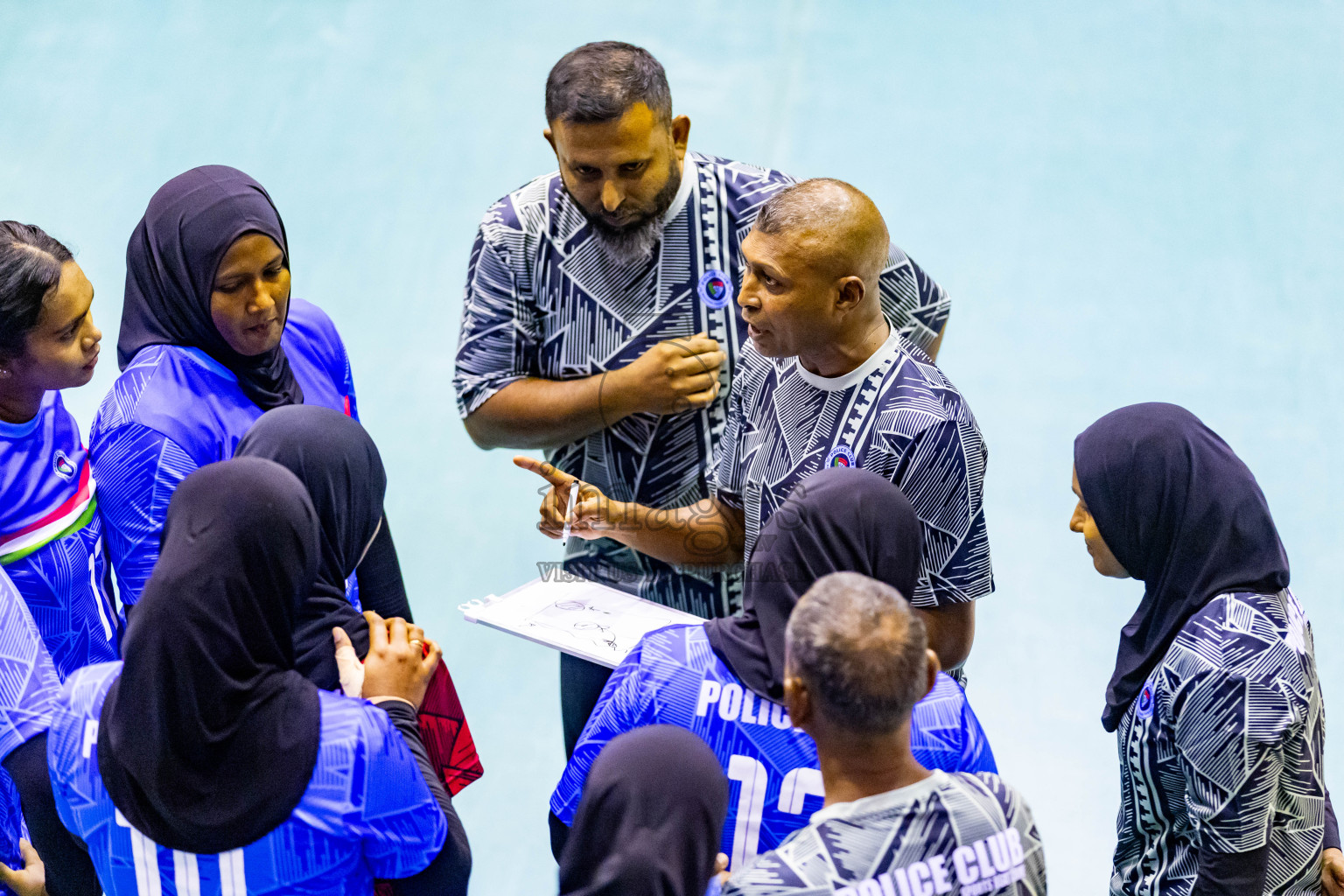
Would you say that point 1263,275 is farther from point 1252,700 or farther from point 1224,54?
point 1252,700

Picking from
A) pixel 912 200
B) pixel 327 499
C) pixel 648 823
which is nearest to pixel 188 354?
pixel 327 499

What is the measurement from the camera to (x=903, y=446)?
7.61 ft

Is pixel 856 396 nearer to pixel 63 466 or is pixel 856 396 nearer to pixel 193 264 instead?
pixel 193 264

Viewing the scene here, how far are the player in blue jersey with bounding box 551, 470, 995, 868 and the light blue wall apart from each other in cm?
162

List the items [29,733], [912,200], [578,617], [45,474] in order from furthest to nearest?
[912,200] → [578,617] → [45,474] → [29,733]

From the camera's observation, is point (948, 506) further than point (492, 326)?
No

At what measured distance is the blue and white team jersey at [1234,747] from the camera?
1968 mm

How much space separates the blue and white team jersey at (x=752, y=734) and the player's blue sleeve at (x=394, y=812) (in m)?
0.31

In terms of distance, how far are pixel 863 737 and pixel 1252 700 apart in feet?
2.45

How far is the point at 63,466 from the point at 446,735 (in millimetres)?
979

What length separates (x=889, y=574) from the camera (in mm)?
1948

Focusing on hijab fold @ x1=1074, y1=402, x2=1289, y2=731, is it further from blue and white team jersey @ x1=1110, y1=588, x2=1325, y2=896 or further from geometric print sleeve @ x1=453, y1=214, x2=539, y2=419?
geometric print sleeve @ x1=453, y1=214, x2=539, y2=419

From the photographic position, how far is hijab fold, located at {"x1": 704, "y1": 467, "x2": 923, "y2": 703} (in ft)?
6.24

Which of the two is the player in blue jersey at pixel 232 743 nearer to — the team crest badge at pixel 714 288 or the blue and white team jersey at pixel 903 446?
the blue and white team jersey at pixel 903 446
